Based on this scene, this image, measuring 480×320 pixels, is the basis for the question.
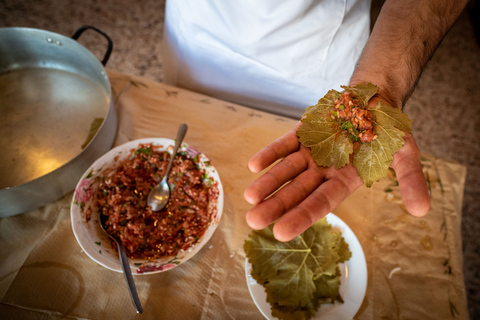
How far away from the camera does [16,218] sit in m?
1.01

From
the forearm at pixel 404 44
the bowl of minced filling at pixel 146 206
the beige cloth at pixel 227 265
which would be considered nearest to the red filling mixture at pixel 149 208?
the bowl of minced filling at pixel 146 206

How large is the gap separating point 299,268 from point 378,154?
0.45 metres

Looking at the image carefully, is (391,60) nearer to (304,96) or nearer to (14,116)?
(304,96)

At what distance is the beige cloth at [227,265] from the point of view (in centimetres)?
91

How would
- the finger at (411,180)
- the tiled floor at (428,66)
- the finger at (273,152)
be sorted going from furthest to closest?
the tiled floor at (428,66)
the finger at (273,152)
the finger at (411,180)

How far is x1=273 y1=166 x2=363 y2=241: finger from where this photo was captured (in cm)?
77

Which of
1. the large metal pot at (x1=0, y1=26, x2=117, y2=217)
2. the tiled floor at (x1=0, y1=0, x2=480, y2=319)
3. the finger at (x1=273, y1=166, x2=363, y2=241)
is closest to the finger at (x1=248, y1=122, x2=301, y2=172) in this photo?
the finger at (x1=273, y1=166, x2=363, y2=241)

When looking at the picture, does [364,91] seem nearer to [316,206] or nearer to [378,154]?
[378,154]

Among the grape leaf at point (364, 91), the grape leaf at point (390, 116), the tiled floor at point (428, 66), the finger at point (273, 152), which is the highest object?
the grape leaf at point (364, 91)

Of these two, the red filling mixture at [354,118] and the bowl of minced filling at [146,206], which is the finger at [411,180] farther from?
the bowl of minced filling at [146,206]

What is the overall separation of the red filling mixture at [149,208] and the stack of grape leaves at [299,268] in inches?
8.3

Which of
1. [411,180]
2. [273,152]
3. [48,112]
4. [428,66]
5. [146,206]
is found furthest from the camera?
[428,66]

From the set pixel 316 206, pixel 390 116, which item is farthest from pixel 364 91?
pixel 316 206

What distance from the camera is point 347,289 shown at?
2.99 feet
